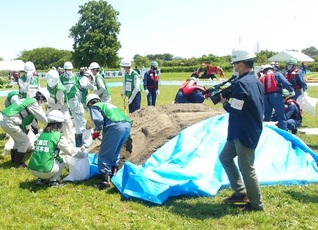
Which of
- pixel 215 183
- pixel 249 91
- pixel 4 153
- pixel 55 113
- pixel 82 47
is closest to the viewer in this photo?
pixel 249 91

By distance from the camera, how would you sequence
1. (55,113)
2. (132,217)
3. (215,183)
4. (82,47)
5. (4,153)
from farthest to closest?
(82,47), (4,153), (55,113), (215,183), (132,217)

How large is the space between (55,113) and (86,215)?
1.82 meters

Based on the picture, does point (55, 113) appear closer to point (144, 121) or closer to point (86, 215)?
point (86, 215)

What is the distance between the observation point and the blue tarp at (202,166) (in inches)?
201

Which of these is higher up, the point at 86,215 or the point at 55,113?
the point at 55,113

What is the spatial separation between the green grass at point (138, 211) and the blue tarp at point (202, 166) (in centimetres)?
15

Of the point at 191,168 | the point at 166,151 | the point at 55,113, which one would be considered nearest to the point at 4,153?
the point at 55,113

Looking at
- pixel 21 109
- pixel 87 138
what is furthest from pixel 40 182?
pixel 87 138

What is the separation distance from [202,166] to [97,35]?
5516cm

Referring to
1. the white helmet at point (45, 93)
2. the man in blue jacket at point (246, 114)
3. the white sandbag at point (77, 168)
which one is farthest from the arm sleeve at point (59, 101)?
the man in blue jacket at point (246, 114)

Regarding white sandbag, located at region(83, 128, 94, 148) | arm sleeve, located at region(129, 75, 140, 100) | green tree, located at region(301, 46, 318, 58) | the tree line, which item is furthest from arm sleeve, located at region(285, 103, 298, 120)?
green tree, located at region(301, 46, 318, 58)

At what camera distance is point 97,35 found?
58188mm

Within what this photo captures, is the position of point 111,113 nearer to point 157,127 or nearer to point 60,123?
point 60,123

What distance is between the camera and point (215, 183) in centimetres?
537
